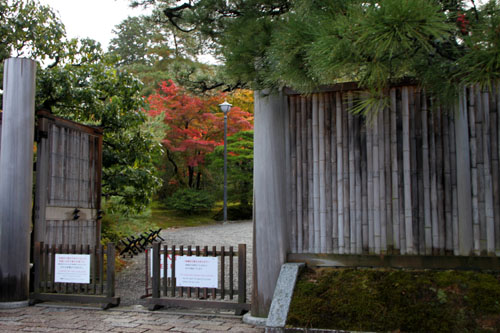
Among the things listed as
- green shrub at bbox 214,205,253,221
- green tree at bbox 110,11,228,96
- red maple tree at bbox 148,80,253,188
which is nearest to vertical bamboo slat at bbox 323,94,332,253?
green tree at bbox 110,11,228,96

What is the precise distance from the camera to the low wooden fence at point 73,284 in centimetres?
625

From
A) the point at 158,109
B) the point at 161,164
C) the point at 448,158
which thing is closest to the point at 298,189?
the point at 448,158

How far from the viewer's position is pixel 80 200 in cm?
788

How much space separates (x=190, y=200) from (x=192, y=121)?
3.86 meters

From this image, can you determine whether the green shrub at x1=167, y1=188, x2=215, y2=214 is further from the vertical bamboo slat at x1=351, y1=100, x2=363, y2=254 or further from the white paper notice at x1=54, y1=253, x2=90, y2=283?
the vertical bamboo slat at x1=351, y1=100, x2=363, y2=254

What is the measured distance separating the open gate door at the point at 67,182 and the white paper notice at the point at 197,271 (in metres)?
2.46

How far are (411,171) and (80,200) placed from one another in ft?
18.4

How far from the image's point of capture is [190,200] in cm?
2212

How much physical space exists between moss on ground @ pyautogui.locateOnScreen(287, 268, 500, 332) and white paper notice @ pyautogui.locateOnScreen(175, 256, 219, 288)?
5.16 feet

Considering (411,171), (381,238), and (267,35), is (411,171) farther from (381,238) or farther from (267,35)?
(267,35)

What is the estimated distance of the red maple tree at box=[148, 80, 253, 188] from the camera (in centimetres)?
2014

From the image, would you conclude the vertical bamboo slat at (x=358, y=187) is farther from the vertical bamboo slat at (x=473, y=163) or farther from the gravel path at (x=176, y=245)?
the gravel path at (x=176, y=245)

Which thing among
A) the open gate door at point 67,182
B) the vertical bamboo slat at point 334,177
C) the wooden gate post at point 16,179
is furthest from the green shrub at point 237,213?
the vertical bamboo slat at point 334,177

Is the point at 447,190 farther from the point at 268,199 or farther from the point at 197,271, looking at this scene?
the point at 197,271
